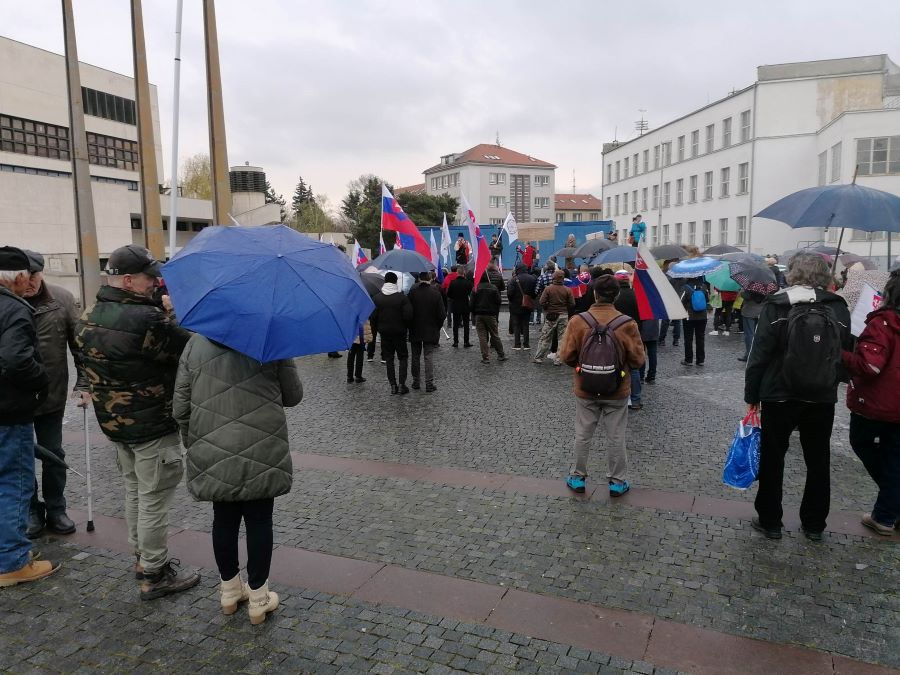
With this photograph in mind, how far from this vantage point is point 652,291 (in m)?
7.62

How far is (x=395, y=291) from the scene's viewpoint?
31.1 feet

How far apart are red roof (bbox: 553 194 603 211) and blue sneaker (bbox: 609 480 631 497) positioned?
102798mm

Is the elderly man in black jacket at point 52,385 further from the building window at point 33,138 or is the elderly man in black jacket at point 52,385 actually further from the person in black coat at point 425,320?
the building window at point 33,138

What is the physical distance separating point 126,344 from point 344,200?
75.4 m

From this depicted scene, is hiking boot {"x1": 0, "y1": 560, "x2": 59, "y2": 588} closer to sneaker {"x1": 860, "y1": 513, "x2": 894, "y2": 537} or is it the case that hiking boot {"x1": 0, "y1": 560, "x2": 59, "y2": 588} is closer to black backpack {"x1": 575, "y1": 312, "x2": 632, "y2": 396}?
black backpack {"x1": 575, "y1": 312, "x2": 632, "y2": 396}

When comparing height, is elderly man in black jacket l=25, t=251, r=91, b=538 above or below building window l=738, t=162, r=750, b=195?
below

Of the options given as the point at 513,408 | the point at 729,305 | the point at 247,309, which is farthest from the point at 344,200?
the point at 247,309

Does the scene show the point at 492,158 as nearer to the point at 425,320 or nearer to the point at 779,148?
the point at 779,148

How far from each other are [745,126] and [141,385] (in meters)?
46.4

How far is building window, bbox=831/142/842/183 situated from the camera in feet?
108

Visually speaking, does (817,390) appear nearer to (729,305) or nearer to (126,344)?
(126,344)

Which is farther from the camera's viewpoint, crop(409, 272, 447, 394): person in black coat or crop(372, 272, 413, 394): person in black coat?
crop(409, 272, 447, 394): person in black coat

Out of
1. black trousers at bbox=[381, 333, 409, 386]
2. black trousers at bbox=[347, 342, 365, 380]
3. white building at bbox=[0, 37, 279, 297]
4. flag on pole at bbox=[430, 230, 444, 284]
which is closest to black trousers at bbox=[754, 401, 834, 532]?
black trousers at bbox=[381, 333, 409, 386]

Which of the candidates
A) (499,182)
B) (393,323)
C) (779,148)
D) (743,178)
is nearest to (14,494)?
(393,323)
